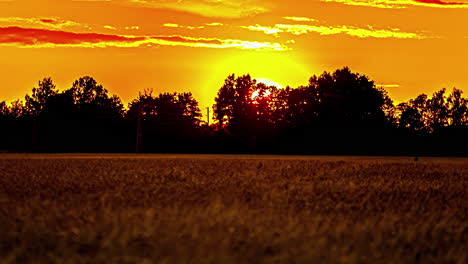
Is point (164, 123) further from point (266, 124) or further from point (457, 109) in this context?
point (457, 109)

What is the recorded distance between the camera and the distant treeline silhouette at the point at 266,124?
8400 cm

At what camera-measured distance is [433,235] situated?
1012cm

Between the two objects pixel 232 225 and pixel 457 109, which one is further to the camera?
pixel 457 109

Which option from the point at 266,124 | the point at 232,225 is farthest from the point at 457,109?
the point at 232,225

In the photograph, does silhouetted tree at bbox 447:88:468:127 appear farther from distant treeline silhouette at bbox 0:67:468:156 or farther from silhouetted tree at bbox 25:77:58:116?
silhouetted tree at bbox 25:77:58:116

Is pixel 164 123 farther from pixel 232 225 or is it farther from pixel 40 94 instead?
pixel 232 225

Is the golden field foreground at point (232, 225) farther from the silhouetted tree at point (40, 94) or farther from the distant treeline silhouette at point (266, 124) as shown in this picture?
the silhouetted tree at point (40, 94)

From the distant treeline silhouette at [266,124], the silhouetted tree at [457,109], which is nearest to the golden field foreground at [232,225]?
the distant treeline silhouette at [266,124]

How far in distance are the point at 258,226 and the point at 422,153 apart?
235ft

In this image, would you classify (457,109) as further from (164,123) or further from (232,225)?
(232,225)

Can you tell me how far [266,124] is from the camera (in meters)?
90.4

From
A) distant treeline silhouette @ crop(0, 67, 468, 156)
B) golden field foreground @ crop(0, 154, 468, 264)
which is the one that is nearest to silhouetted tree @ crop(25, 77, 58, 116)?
distant treeline silhouette @ crop(0, 67, 468, 156)

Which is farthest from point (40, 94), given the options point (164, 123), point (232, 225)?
point (232, 225)

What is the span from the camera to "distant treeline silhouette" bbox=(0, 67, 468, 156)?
84.0 metres
